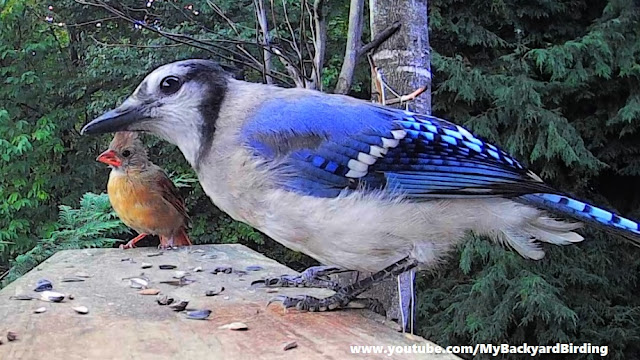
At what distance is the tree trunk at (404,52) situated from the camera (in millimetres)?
2156

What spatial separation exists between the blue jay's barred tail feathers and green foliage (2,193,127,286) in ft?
8.10

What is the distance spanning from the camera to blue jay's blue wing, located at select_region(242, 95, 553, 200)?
1604mm

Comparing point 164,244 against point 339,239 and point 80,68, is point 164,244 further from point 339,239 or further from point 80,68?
point 80,68

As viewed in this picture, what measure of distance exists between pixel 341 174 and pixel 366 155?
0.07m

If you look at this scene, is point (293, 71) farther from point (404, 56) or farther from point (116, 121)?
point (116, 121)

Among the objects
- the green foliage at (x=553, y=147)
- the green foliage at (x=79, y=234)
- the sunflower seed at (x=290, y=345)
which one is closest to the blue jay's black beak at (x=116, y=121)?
the sunflower seed at (x=290, y=345)

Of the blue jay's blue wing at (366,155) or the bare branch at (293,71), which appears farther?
the bare branch at (293,71)

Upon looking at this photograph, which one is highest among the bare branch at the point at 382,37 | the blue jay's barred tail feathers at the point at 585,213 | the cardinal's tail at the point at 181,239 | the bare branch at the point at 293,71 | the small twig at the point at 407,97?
the bare branch at the point at 382,37

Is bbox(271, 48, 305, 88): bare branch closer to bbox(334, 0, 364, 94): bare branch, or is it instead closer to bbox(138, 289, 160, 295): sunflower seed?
bbox(334, 0, 364, 94): bare branch

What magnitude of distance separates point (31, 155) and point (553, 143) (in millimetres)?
4677

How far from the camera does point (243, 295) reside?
1768mm

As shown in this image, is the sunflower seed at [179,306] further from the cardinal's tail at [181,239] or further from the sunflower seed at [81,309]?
the cardinal's tail at [181,239]

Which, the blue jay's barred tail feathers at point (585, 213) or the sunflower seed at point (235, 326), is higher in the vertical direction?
the blue jay's barred tail feathers at point (585, 213)

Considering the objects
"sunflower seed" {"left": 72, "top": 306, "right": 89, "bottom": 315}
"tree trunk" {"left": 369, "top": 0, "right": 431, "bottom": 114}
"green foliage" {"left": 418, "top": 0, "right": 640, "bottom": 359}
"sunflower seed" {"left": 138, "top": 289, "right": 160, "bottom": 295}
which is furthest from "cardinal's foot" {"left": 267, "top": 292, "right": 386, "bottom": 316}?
"green foliage" {"left": 418, "top": 0, "right": 640, "bottom": 359}
